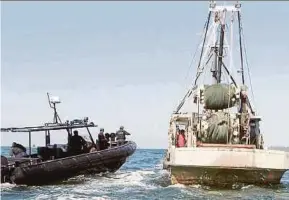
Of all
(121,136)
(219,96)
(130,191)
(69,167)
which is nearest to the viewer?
(130,191)

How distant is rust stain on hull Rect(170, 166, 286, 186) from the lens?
1992 cm

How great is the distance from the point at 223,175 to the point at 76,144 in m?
7.89

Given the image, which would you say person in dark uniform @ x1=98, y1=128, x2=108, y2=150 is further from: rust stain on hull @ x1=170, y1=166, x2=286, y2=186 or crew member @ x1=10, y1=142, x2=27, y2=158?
rust stain on hull @ x1=170, y1=166, x2=286, y2=186

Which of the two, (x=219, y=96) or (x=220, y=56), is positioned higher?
(x=220, y=56)

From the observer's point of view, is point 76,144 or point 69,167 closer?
point 69,167

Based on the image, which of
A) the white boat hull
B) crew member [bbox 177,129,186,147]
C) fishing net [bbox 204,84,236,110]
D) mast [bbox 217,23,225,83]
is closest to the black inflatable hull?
crew member [bbox 177,129,186,147]

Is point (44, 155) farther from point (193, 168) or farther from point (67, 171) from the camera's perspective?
point (193, 168)

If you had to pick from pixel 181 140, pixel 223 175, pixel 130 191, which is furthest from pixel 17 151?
pixel 223 175

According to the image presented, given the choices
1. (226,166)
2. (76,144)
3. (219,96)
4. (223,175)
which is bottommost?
(223,175)

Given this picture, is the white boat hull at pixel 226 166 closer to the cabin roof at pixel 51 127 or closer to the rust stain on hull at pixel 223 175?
the rust stain on hull at pixel 223 175

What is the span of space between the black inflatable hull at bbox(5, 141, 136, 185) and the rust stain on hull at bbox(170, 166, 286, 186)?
464cm

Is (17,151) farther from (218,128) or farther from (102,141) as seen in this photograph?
(218,128)

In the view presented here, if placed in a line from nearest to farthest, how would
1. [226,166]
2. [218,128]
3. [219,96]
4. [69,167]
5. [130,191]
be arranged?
[226,166] < [130,191] < [218,128] < [219,96] < [69,167]

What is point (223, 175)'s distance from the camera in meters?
20.0
